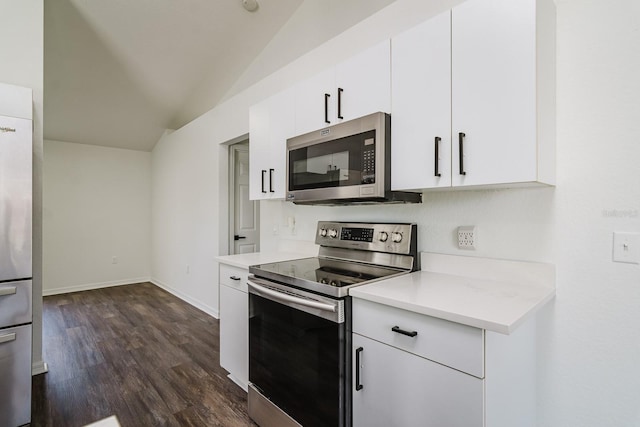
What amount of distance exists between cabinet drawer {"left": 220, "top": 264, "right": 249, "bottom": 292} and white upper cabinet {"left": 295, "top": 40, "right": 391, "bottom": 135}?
984mm

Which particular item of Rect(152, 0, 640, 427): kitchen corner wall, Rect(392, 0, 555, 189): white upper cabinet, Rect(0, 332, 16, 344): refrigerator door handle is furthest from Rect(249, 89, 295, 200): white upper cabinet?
Rect(0, 332, 16, 344): refrigerator door handle

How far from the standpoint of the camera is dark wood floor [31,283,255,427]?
6.53 feet

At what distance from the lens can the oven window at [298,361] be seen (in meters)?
1.39

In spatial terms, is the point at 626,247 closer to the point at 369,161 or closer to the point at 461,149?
the point at 461,149

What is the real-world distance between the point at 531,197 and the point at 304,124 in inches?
51.5

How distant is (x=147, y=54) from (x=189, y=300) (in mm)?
3023

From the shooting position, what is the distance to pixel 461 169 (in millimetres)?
1309

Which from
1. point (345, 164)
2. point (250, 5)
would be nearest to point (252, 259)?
point (345, 164)

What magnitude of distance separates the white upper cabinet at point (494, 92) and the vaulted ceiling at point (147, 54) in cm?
121

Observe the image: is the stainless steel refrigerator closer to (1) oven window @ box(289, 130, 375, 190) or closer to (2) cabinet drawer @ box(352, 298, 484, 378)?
(1) oven window @ box(289, 130, 375, 190)

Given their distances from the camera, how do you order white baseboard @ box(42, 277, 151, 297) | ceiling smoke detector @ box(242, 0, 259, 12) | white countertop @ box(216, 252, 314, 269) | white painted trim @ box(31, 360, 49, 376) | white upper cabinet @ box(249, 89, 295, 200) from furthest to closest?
white baseboard @ box(42, 277, 151, 297) → ceiling smoke detector @ box(242, 0, 259, 12) → white painted trim @ box(31, 360, 49, 376) → white upper cabinet @ box(249, 89, 295, 200) → white countertop @ box(216, 252, 314, 269)

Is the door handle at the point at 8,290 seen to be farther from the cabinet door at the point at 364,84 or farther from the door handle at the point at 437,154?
the door handle at the point at 437,154

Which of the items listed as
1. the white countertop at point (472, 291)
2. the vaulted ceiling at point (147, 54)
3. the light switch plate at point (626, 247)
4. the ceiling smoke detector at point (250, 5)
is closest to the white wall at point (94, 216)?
the vaulted ceiling at point (147, 54)

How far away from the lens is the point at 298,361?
1.58 metres
